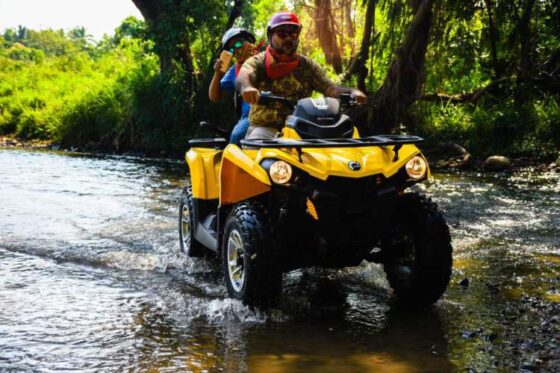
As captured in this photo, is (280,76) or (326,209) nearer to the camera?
(326,209)

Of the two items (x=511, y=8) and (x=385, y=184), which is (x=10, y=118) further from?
(x=385, y=184)

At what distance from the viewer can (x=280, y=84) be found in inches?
219

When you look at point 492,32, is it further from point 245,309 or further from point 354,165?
point 245,309

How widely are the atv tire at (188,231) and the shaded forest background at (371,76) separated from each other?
21.1 ft

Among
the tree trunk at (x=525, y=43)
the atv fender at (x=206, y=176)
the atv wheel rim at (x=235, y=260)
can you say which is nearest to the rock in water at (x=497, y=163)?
the tree trunk at (x=525, y=43)

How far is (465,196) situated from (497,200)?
1.73ft

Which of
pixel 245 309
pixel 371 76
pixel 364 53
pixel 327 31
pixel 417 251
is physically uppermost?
pixel 327 31

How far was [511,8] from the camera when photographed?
454 inches

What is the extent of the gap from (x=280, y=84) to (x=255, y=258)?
1.72 m

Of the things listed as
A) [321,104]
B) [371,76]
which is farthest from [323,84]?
[371,76]

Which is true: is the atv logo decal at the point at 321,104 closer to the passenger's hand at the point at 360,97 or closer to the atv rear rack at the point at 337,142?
the atv rear rack at the point at 337,142

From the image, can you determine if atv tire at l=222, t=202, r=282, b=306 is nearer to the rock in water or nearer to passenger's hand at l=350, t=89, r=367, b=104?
passenger's hand at l=350, t=89, r=367, b=104

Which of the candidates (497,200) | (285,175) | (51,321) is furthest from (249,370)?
(497,200)

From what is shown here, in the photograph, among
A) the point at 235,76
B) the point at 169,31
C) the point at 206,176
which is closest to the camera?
the point at 206,176
